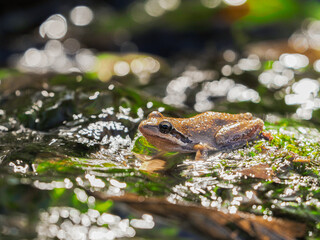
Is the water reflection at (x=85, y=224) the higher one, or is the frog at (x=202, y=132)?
the frog at (x=202, y=132)

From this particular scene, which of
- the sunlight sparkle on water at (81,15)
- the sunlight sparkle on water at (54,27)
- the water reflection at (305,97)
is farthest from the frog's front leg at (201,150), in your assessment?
the sunlight sparkle on water at (81,15)

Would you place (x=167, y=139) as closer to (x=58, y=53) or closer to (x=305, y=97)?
(x=305, y=97)

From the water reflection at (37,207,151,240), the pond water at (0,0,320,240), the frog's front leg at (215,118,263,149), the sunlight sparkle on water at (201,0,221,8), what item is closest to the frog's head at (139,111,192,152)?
the pond water at (0,0,320,240)

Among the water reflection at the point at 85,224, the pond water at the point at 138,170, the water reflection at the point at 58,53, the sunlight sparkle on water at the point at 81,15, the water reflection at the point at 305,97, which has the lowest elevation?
the water reflection at the point at 85,224

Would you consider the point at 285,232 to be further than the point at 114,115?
No

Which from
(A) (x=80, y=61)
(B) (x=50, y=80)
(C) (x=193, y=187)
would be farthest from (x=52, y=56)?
(C) (x=193, y=187)

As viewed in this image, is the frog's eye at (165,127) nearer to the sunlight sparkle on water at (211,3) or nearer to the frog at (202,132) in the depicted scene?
the frog at (202,132)

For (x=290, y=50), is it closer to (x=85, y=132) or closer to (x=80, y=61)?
(x=80, y=61)

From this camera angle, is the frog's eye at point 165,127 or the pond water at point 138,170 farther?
the frog's eye at point 165,127

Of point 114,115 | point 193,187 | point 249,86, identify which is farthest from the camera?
point 249,86
